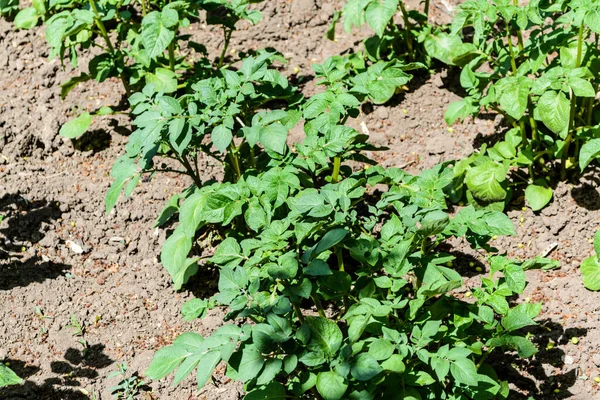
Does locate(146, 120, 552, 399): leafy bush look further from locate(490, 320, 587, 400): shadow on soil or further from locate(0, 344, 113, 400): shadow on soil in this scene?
locate(0, 344, 113, 400): shadow on soil

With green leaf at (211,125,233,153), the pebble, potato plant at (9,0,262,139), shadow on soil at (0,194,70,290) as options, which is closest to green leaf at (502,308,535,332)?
the pebble

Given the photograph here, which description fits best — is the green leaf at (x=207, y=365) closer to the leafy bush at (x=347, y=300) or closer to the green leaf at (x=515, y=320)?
the leafy bush at (x=347, y=300)

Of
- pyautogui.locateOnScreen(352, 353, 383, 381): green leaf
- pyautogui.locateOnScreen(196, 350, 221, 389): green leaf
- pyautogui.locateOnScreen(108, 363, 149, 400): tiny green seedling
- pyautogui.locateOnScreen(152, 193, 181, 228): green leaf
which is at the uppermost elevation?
pyautogui.locateOnScreen(196, 350, 221, 389): green leaf

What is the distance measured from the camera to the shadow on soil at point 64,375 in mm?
3982

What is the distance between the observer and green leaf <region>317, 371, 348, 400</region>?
2977 mm

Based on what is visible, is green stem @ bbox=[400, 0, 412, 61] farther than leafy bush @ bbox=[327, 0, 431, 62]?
Yes

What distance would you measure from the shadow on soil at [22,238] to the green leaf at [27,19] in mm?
1274

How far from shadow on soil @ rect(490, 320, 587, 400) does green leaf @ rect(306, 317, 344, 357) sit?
1092 millimetres

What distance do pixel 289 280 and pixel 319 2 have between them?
321cm

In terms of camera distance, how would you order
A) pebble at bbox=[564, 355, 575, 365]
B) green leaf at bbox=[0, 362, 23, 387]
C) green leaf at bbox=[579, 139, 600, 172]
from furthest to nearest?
green leaf at bbox=[579, 139, 600, 172]
pebble at bbox=[564, 355, 575, 365]
green leaf at bbox=[0, 362, 23, 387]

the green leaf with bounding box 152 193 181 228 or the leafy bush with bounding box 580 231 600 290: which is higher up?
the green leaf with bounding box 152 193 181 228

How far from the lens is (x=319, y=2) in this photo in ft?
19.4

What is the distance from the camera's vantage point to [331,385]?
2.99 m

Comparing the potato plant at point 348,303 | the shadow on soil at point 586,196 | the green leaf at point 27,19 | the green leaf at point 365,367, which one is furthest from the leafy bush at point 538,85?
the green leaf at point 27,19
